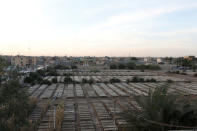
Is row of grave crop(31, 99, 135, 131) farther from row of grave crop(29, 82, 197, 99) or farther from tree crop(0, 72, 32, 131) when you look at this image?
row of grave crop(29, 82, 197, 99)

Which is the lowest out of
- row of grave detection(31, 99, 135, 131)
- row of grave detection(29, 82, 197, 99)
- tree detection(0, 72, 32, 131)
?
row of grave detection(29, 82, 197, 99)

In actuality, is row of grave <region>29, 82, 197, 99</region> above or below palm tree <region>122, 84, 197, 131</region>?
below

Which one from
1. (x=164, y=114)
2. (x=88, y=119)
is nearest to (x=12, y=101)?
(x=88, y=119)

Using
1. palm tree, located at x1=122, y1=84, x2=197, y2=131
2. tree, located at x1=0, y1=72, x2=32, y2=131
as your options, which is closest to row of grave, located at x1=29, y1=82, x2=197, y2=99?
tree, located at x1=0, y1=72, x2=32, y2=131

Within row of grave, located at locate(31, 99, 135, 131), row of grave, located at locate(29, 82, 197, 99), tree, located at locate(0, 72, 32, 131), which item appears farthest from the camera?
row of grave, located at locate(29, 82, 197, 99)

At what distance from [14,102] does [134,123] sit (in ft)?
12.9

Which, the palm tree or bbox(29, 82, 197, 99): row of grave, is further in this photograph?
bbox(29, 82, 197, 99): row of grave

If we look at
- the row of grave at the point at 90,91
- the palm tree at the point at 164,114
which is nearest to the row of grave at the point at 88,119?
the palm tree at the point at 164,114

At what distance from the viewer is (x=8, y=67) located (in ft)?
19.7

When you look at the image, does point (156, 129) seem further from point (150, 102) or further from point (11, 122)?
point (11, 122)

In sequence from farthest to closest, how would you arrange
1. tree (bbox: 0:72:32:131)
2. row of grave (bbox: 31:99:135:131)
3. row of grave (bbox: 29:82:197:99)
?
row of grave (bbox: 29:82:197:99) → row of grave (bbox: 31:99:135:131) → tree (bbox: 0:72:32:131)

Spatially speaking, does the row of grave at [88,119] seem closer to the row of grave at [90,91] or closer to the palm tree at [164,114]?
the palm tree at [164,114]

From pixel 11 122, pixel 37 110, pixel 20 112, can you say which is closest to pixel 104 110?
pixel 37 110

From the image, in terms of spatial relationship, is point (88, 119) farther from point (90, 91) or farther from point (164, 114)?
point (90, 91)
